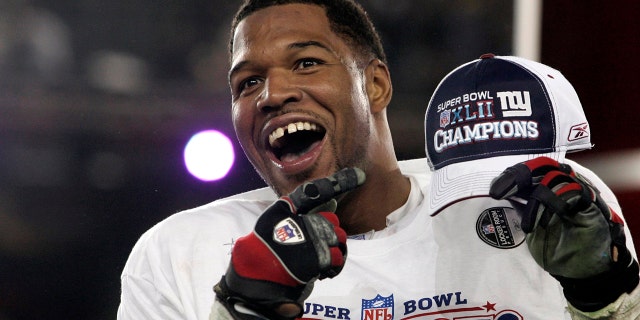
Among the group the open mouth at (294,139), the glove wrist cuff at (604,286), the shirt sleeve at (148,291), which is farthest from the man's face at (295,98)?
the glove wrist cuff at (604,286)

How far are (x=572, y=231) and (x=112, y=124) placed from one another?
1635 millimetres

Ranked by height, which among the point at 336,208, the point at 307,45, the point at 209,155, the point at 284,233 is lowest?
the point at 209,155

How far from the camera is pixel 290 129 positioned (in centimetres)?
134

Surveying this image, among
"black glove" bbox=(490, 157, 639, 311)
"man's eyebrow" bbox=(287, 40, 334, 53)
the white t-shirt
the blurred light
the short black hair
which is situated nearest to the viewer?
"black glove" bbox=(490, 157, 639, 311)

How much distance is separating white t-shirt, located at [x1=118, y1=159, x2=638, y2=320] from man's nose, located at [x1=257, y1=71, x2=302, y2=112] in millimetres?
210

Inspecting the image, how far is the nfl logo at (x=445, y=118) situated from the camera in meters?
1.24

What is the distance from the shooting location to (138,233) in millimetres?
2244

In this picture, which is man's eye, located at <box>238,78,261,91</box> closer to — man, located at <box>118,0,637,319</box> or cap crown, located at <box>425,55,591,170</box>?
man, located at <box>118,0,637,319</box>

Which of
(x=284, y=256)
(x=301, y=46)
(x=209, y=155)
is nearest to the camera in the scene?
(x=284, y=256)

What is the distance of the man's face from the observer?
1.35m

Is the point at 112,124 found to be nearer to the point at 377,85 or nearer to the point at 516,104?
the point at 377,85

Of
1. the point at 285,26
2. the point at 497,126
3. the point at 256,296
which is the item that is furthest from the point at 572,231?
the point at 285,26

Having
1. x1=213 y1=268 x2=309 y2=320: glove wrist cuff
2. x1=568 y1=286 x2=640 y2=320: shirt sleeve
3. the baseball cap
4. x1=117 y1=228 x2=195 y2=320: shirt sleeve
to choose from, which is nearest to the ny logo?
the baseball cap

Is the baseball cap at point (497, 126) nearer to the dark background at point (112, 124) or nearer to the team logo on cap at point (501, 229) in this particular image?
the team logo on cap at point (501, 229)
